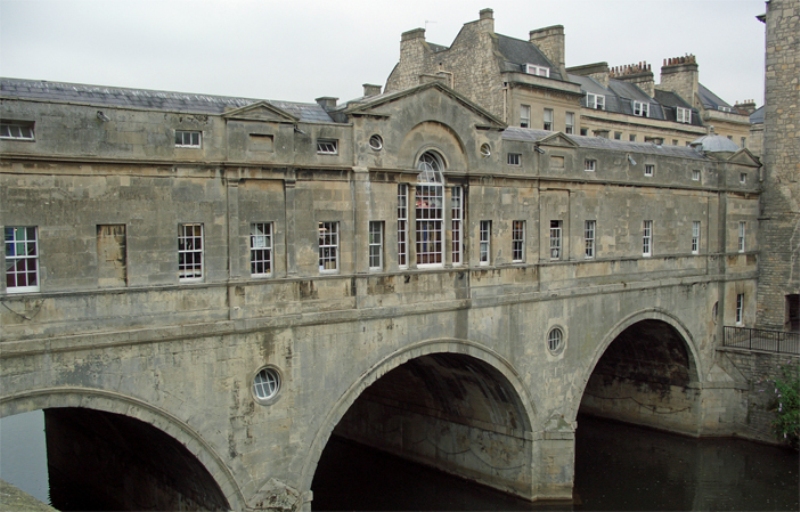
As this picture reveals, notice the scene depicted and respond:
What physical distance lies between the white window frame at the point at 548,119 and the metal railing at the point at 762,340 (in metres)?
12.1

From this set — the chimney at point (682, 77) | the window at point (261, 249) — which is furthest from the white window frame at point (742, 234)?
the window at point (261, 249)

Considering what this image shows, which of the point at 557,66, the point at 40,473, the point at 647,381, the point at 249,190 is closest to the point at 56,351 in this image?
the point at 249,190

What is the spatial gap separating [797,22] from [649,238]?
1205 cm

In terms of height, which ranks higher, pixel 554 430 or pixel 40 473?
pixel 554 430

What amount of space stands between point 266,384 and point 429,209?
6759 millimetres

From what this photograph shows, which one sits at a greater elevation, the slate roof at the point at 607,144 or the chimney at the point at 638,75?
the chimney at the point at 638,75

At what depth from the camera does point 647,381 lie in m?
32.6

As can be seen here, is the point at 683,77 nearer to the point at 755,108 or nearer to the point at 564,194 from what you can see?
the point at 755,108

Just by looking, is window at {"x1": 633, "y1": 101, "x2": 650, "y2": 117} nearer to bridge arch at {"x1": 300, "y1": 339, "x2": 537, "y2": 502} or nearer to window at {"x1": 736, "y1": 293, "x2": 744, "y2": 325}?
window at {"x1": 736, "y1": 293, "x2": 744, "y2": 325}

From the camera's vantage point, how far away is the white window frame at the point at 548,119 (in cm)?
3588

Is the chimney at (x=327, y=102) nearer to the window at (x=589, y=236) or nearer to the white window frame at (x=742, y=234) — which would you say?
the window at (x=589, y=236)

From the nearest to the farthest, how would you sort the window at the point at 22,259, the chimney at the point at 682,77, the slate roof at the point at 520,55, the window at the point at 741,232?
the window at the point at 22,259 → the window at the point at 741,232 → the slate roof at the point at 520,55 → the chimney at the point at 682,77

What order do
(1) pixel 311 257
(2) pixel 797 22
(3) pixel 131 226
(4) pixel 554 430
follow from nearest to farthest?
(3) pixel 131 226 → (1) pixel 311 257 → (4) pixel 554 430 → (2) pixel 797 22

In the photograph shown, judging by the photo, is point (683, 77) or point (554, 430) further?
point (683, 77)
